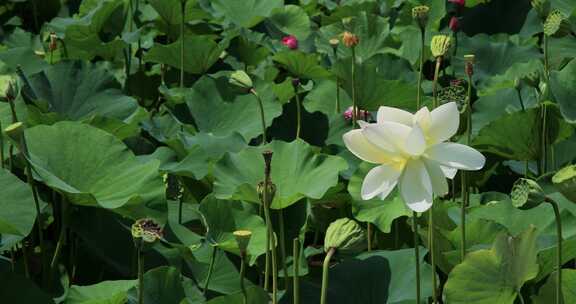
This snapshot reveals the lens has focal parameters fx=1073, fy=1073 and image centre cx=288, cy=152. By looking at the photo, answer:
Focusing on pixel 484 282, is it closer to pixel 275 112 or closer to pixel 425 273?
pixel 425 273

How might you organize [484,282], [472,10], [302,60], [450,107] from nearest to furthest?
[450,107], [484,282], [302,60], [472,10]

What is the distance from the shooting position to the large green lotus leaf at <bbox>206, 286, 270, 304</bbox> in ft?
4.12

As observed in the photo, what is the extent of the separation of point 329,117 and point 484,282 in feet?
2.77

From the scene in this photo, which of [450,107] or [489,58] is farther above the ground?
[450,107]

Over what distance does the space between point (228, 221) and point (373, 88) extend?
21.4 inches

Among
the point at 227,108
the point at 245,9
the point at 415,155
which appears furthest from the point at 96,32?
the point at 415,155

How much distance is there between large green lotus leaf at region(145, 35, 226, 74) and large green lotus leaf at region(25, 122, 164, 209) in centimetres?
68

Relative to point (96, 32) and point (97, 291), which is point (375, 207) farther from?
point (96, 32)

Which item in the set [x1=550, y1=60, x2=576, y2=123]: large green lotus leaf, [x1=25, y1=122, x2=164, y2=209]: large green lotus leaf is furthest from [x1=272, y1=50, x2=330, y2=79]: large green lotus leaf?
[x1=25, y1=122, x2=164, y2=209]: large green lotus leaf

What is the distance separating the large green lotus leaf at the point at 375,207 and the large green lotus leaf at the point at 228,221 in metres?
0.16

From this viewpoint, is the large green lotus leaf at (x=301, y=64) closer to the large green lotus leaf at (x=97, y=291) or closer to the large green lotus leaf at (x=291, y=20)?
the large green lotus leaf at (x=291, y=20)

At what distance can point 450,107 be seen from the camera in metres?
1.09

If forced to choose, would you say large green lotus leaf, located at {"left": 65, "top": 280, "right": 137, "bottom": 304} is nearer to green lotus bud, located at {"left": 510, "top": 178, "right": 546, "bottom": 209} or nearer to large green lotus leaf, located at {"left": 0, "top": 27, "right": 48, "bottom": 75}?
green lotus bud, located at {"left": 510, "top": 178, "right": 546, "bottom": 209}

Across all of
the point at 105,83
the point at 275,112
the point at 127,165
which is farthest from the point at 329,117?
the point at 127,165
